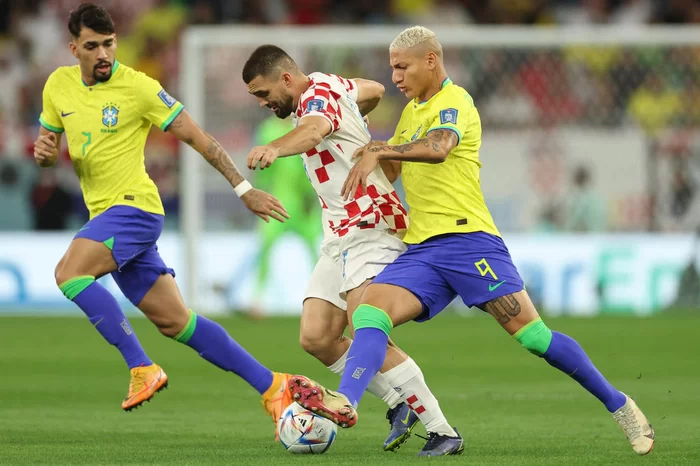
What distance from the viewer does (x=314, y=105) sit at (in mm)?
6359

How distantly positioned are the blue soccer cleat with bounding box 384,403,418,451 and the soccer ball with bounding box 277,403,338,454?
433mm

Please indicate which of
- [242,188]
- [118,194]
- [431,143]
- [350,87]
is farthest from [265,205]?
[118,194]

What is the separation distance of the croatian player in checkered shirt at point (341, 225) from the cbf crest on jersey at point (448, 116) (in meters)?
0.54

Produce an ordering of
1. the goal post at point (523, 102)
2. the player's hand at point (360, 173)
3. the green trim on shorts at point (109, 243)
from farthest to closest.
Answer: the goal post at point (523, 102) → the green trim on shorts at point (109, 243) → the player's hand at point (360, 173)

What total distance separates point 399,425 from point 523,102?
12150 mm

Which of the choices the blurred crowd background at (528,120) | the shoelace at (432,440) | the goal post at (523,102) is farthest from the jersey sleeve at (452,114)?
the goal post at (523,102)

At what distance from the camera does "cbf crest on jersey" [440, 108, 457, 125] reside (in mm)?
6156

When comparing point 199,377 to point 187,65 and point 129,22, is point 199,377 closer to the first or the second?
point 187,65

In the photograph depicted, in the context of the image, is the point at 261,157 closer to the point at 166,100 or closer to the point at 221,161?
the point at 221,161

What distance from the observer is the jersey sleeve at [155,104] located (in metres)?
7.41

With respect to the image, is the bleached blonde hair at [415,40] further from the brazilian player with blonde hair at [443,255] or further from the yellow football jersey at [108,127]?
the yellow football jersey at [108,127]

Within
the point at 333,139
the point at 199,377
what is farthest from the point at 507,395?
the point at 333,139

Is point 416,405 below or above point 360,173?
below

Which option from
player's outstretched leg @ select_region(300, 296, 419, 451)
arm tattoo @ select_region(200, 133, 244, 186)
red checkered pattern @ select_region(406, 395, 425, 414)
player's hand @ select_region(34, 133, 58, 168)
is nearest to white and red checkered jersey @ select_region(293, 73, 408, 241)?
player's outstretched leg @ select_region(300, 296, 419, 451)
